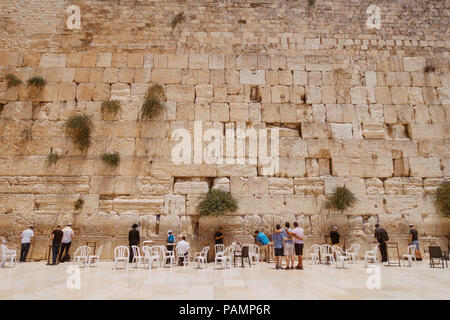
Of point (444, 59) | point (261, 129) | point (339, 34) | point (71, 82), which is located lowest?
point (261, 129)

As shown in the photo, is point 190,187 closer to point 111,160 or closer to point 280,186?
point 111,160

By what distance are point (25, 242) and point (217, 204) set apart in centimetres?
507

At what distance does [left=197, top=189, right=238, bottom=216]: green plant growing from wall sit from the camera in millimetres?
8075

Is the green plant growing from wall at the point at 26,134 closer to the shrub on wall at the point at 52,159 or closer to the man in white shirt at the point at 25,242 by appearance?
the shrub on wall at the point at 52,159

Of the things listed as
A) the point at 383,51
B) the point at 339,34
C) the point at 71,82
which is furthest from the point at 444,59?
the point at 71,82

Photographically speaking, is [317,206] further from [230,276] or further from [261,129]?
[230,276]

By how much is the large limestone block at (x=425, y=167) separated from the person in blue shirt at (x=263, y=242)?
513cm

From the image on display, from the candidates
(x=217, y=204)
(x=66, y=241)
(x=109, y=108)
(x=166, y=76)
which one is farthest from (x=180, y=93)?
(x=66, y=241)

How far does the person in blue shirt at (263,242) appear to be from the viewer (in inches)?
295

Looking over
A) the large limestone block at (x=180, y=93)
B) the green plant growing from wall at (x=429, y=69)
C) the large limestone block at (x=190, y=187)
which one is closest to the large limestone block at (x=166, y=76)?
the large limestone block at (x=180, y=93)

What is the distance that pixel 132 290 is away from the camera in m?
4.43

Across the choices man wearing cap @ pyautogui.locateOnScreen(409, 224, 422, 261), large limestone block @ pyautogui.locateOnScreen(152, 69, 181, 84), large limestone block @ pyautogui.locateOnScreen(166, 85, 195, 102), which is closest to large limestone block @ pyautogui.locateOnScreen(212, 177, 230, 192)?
large limestone block @ pyautogui.locateOnScreen(166, 85, 195, 102)

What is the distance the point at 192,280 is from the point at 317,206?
475 centimetres
